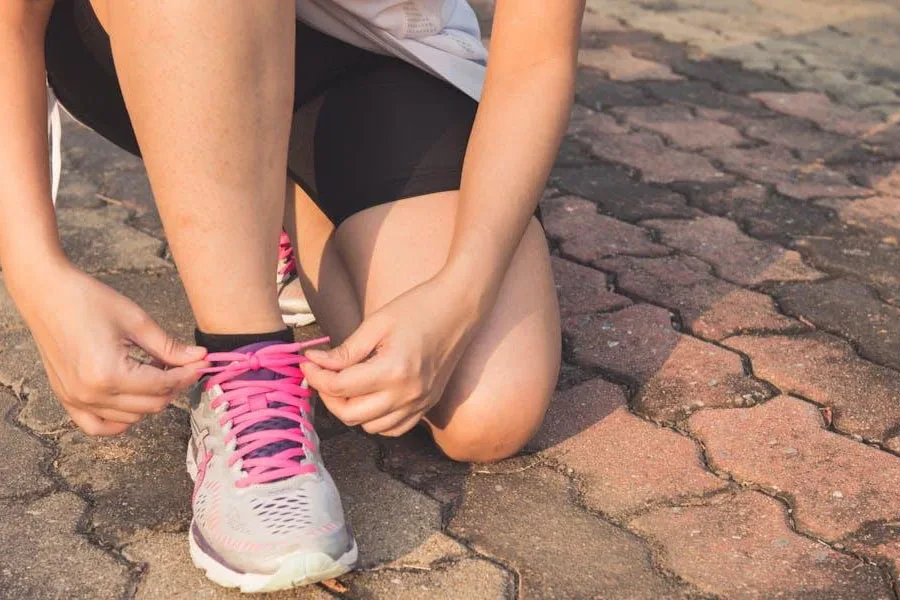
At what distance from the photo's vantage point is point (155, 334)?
4.70 feet

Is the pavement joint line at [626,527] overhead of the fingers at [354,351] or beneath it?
beneath

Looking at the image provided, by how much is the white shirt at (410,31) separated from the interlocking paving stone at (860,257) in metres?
0.83

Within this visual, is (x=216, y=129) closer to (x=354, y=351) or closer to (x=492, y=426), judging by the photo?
(x=354, y=351)

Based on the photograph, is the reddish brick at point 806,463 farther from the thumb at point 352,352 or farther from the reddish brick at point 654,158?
the reddish brick at point 654,158

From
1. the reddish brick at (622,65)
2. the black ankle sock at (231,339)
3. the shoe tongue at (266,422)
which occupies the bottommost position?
the reddish brick at (622,65)

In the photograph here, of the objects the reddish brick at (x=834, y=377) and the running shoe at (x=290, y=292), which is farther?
the running shoe at (x=290, y=292)

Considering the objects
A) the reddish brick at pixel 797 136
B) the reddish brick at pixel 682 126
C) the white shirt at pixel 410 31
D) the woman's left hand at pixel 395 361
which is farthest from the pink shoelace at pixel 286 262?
the reddish brick at pixel 797 136

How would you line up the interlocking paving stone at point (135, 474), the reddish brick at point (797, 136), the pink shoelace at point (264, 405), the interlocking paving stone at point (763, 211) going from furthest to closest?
the reddish brick at point (797, 136) → the interlocking paving stone at point (763, 211) → the interlocking paving stone at point (135, 474) → the pink shoelace at point (264, 405)

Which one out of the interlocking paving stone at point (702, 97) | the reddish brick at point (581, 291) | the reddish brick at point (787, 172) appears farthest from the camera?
the interlocking paving stone at point (702, 97)

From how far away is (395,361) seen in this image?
1.43 metres

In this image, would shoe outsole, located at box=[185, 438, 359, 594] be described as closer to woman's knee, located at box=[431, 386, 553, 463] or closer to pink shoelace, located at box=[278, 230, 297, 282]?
woman's knee, located at box=[431, 386, 553, 463]

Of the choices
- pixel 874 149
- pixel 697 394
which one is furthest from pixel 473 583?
pixel 874 149

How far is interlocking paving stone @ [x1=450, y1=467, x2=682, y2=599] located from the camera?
1.43 m

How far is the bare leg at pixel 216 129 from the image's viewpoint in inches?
55.2
